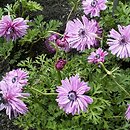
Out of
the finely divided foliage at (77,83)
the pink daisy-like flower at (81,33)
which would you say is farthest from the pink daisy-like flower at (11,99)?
the pink daisy-like flower at (81,33)

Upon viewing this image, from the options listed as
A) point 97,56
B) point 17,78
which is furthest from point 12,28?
point 97,56

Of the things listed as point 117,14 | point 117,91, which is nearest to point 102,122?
point 117,91

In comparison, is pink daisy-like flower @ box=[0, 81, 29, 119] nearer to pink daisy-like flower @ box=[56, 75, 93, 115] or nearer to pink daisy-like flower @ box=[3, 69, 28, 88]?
pink daisy-like flower @ box=[3, 69, 28, 88]

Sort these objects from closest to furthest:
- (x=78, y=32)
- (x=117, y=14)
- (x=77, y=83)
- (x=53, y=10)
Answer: (x=77, y=83), (x=78, y=32), (x=117, y=14), (x=53, y=10)

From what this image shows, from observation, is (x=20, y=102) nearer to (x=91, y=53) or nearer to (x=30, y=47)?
(x=91, y=53)

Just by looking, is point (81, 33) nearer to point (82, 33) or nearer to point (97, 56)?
point (82, 33)

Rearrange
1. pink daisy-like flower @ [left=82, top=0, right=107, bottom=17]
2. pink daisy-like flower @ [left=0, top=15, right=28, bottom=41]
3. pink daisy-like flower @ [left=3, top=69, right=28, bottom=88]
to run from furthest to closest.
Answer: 1. pink daisy-like flower @ [left=82, top=0, right=107, bottom=17]
2. pink daisy-like flower @ [left=0, top=15, right=28, bottom=41]
3. pink daisy-like flower @ [left=3, top=69, right=28, bottom=88]

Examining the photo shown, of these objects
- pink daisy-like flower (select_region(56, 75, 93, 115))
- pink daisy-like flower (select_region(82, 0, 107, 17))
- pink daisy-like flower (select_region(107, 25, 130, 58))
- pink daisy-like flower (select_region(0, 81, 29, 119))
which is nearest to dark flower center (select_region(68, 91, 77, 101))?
pink daisy-like flower (select_region(56, 75, 93, 115))
